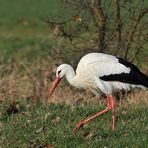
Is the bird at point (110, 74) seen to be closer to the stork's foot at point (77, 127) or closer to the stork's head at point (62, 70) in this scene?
the stork's head at point (62, 70)

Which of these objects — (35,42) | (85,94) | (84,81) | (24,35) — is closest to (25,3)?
(24,35)

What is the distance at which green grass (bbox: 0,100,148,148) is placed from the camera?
7.49 metres

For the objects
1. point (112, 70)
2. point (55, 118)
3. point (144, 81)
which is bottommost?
point (55, 118)

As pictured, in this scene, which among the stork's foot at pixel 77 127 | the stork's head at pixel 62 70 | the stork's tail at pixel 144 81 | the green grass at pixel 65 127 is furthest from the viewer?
the stork's head at pixel 62 70

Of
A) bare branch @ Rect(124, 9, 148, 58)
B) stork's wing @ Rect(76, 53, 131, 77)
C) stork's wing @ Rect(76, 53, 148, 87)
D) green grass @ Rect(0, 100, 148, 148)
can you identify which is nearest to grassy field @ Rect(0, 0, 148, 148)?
green grass @ Rect(0, 100, 148, 148)

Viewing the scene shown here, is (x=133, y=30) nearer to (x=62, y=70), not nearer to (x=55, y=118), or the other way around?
(x=62, y=70)

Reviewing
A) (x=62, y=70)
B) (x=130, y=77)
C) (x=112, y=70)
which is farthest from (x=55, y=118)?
(x=130, y=77)

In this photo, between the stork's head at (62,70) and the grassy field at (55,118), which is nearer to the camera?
the grassy field at (55,118)

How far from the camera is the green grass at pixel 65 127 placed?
7.49 meters

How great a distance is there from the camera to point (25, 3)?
44469mm

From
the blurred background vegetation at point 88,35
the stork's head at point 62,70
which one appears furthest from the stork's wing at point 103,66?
the blurred background vegetation at point 88,35

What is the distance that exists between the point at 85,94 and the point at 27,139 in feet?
15.0

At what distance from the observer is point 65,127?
831 centimetres

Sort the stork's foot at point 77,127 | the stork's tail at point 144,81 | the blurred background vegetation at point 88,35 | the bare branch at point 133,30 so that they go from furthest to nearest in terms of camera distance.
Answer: the blurred background vegetation at point 88,35 → the bare branch at point 133,30 → the stork's tail at point 144,81 → the stork's foot at point 77,127
